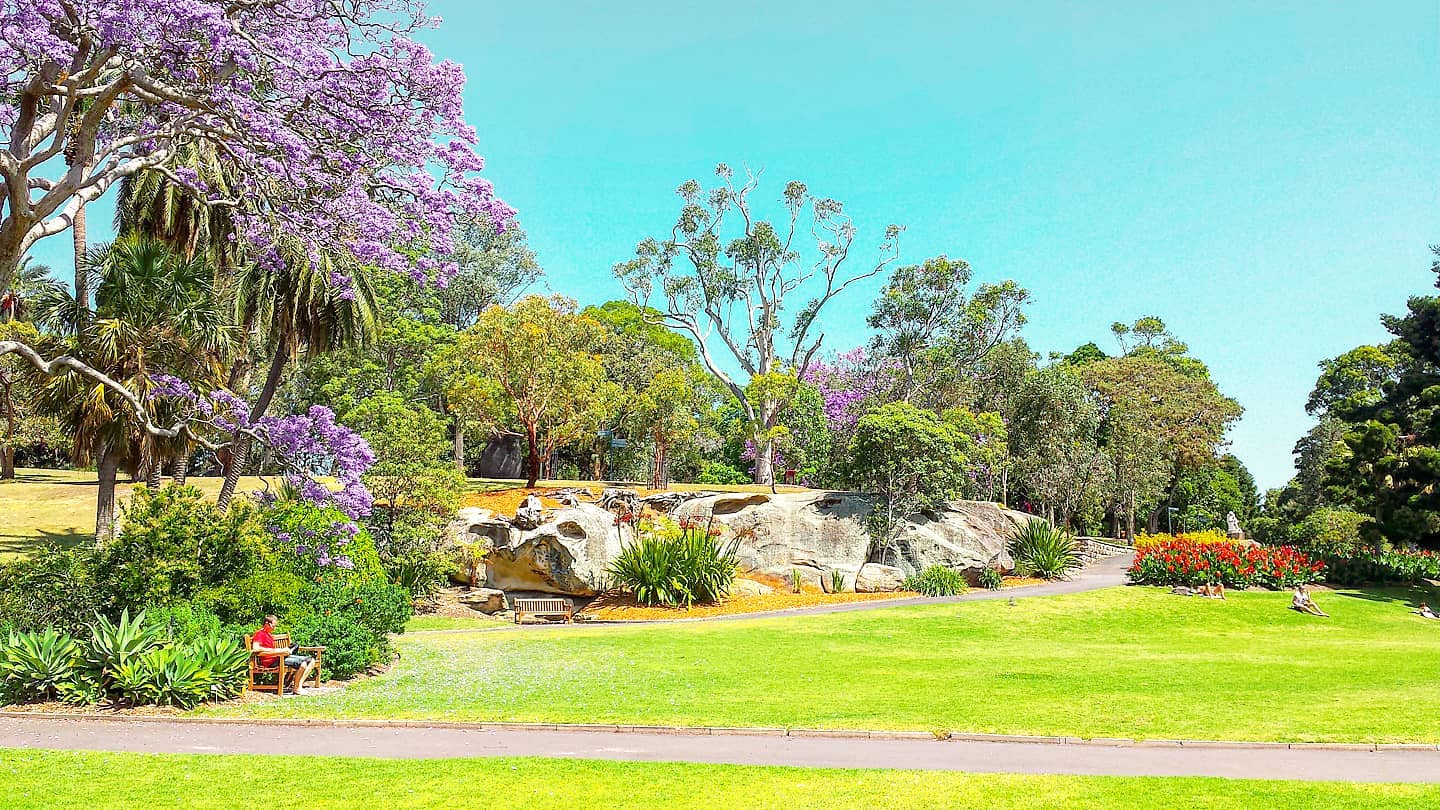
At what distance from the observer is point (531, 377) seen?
31484 millimetres

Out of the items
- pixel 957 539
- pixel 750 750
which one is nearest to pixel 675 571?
pixel 957 539

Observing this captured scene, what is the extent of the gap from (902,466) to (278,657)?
62.0 ft

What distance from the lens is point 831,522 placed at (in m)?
27.1

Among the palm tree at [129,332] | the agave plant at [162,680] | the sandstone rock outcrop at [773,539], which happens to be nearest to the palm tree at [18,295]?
the palm tree at [129,332]

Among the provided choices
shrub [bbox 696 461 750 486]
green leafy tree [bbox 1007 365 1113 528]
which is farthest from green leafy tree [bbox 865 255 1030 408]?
shrub [bbox 696 461 750 486]

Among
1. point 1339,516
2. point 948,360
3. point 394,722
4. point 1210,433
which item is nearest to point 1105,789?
point 394,722

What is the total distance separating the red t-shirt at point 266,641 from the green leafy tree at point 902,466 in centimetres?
1831

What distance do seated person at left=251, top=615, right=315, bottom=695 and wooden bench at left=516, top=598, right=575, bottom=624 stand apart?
9940mm

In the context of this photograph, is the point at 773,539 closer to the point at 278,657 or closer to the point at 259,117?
the point at 278,657

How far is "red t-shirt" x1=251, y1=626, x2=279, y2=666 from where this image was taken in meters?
12.2

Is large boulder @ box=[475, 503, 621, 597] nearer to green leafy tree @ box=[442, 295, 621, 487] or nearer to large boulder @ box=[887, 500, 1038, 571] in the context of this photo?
green leafy tree @ box=[442, 295, 621, 487]

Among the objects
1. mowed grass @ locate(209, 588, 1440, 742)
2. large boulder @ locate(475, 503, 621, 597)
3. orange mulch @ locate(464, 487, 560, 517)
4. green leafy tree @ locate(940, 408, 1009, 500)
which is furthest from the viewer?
green leafy tree @ locate(940, 408, 1009, 500)

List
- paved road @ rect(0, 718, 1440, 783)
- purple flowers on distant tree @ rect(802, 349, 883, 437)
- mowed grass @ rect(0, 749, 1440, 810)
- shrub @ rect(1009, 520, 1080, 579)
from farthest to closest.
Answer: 1. purple flowers on distant tree @ rect(802, 349, 883, 437)
2. shrub @ rect(1009, 520, 1080, 579)
3. paved road @ rect(0, 718, 1440, 783)
4. mowed grass @ rect(0, 749, 1440, 810)

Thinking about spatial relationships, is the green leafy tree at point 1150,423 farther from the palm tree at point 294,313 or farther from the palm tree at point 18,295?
the palm tree at point 18,295
